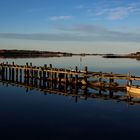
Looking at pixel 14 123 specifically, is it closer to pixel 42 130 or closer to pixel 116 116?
pixel 42 130

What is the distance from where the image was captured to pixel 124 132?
69.9 ft

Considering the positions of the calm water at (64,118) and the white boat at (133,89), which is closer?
the calm water at (64,118)

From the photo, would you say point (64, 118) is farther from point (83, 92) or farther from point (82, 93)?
point (83, 92)

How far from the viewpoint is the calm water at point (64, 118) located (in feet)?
67.6

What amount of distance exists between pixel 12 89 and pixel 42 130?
795 inches

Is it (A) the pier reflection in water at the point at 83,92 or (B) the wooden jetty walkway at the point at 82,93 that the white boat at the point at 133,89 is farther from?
(B) the wooden jetty walkway at the point at 82,93

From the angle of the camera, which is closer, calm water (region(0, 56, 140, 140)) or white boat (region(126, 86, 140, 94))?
calm water (region(0, 56, 140, 140))

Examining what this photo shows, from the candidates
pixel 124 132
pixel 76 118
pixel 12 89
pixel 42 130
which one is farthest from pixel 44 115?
pixel 12 89

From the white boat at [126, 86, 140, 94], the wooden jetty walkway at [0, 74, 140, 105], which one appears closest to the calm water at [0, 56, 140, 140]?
the wooden jetty walkway at [0, 74, 140, 105]

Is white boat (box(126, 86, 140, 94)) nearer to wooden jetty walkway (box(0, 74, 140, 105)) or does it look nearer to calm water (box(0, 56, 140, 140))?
wooden jetty walkway (box(0, 74, 140, 105))

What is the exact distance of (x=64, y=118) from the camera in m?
24.8

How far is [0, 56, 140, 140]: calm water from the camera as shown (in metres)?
20.6

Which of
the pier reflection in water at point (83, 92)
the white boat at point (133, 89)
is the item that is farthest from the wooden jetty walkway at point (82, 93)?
the white boat at point (133, 89)

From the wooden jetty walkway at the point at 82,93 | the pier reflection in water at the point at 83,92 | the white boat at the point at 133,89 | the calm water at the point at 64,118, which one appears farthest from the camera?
the white boat at the point at 133,89
